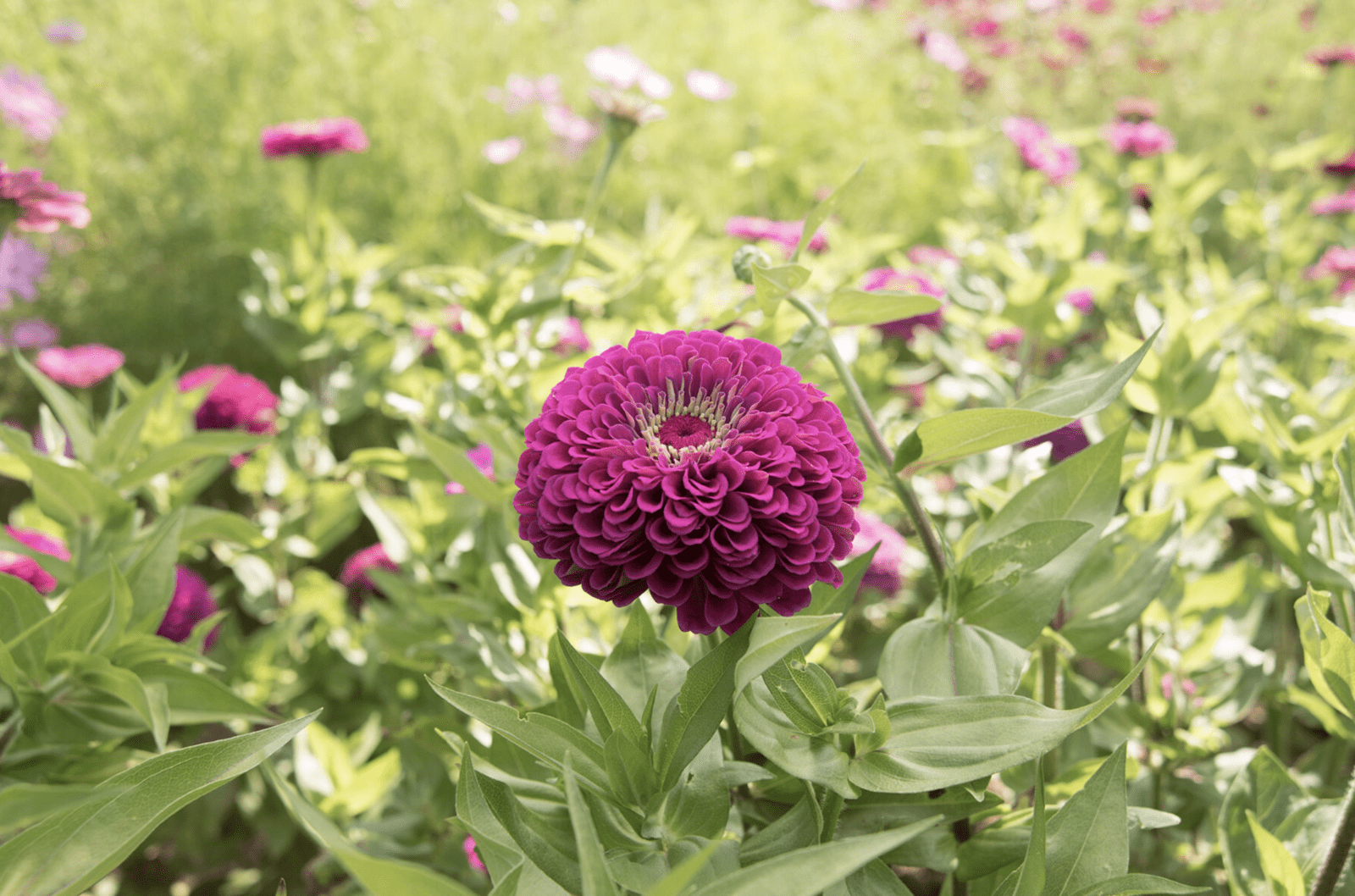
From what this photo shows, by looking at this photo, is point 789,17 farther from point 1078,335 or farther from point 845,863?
point 845,863

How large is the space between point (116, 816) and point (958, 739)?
51 cm

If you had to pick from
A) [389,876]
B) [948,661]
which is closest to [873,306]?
[948,661]

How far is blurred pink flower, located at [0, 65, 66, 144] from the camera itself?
1.88 m

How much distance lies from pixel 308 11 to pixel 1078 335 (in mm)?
2683

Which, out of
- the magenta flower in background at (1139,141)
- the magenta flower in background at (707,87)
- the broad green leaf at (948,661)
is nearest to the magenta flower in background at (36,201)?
the broad green leaf at (948,661)

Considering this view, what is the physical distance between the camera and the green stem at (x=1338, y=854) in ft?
2.19

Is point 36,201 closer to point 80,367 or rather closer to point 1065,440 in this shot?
point 80,367

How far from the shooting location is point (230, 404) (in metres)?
1.45

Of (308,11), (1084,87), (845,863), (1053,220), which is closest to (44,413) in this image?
(845,863)

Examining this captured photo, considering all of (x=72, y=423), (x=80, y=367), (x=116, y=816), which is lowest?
(x=80, y=367)

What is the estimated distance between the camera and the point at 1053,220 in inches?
61.6

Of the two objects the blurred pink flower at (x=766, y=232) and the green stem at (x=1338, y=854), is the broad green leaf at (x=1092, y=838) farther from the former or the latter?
the blurred pink flower at (x=766, y=232)

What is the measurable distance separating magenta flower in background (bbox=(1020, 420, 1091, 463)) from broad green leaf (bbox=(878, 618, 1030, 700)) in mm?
382

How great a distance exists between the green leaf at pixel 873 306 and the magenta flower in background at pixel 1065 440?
1.06 feet
